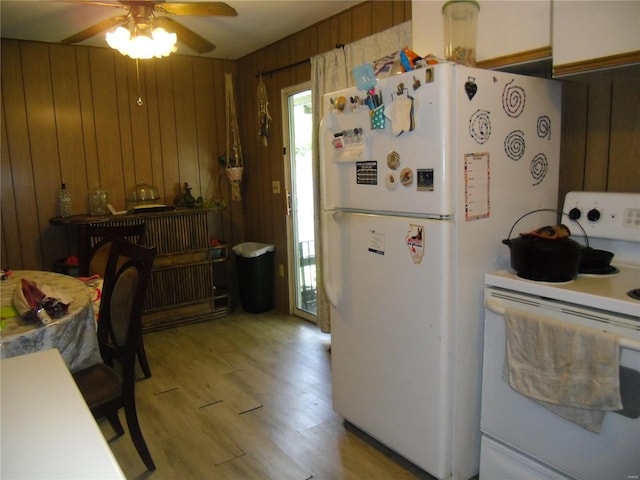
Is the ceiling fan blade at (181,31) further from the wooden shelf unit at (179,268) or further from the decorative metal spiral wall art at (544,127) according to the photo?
the decorative metal spiral wall art at (544,127)

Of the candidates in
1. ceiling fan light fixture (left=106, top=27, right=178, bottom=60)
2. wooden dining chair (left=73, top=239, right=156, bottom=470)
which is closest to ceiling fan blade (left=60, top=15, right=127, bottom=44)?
ceiling fan light fixture (left=106, top=27, right=178, bottom=60)

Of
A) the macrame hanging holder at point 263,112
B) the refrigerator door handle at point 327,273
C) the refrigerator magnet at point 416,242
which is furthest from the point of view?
the macrame hanging holder at point 263,112

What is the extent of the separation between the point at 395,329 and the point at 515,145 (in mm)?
911

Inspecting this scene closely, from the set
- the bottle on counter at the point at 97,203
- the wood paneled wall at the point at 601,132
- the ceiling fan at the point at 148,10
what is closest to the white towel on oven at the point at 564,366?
the wood paneled wall at the point at 601,132

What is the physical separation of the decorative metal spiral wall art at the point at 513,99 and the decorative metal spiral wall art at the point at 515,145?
0.25ft

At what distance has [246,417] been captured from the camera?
2574mm

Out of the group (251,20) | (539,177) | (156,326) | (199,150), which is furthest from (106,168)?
(539,177)

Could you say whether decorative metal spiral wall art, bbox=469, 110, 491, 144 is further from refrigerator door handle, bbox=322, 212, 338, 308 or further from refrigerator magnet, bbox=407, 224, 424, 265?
refrigerator door handle, bbox=322, 212, 338, 308

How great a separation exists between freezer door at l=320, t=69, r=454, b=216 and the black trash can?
2158mm

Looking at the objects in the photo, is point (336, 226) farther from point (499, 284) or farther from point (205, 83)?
point (205, 83)

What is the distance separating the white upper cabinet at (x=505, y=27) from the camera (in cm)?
180

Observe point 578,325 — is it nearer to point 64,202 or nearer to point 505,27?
point 505,27

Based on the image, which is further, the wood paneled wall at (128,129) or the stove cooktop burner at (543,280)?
the wood paneled wall at (128,129)

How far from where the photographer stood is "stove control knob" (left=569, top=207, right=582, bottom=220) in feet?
6.52
